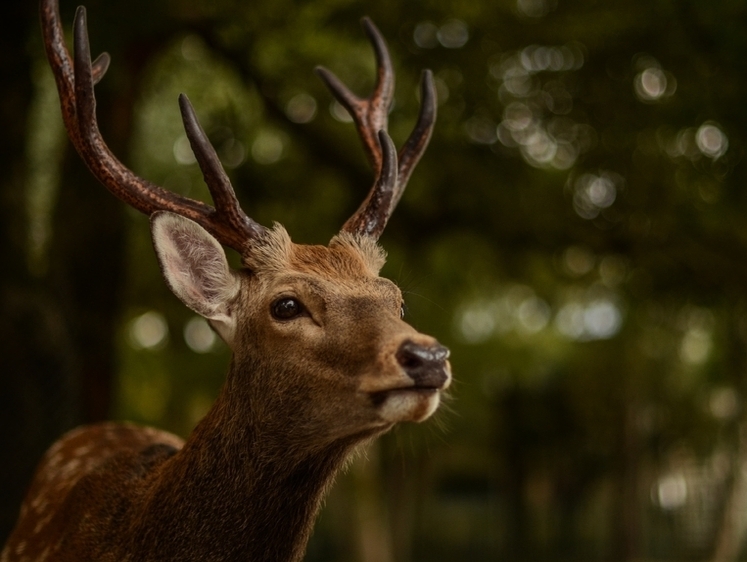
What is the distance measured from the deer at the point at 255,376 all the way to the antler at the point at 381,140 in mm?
15

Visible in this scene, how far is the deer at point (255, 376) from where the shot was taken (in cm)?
272

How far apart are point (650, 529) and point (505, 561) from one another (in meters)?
3.01

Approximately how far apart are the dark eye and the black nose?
1.56 ft

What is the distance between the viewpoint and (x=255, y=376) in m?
2.97

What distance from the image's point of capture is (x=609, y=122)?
24.5 feet

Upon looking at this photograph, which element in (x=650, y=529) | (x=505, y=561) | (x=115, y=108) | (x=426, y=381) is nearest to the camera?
(x=426, y=381)

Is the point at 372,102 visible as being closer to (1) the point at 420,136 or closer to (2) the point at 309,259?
(1) the point at 420,136

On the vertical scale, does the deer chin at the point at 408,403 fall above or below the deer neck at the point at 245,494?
above

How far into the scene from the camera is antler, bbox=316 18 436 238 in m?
3.53

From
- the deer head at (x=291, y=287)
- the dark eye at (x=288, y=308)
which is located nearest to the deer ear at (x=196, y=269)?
the deer head at (x=291, y=287)

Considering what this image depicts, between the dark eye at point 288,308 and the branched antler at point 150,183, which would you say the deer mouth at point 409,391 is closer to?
the dark eye at point 288,308

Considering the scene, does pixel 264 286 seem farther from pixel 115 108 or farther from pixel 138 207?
pixel 115 108

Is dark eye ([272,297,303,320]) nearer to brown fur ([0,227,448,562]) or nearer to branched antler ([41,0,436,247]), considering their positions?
brown fur ([0,227,448,562])

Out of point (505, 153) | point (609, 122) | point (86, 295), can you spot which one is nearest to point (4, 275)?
point (86, 295)
